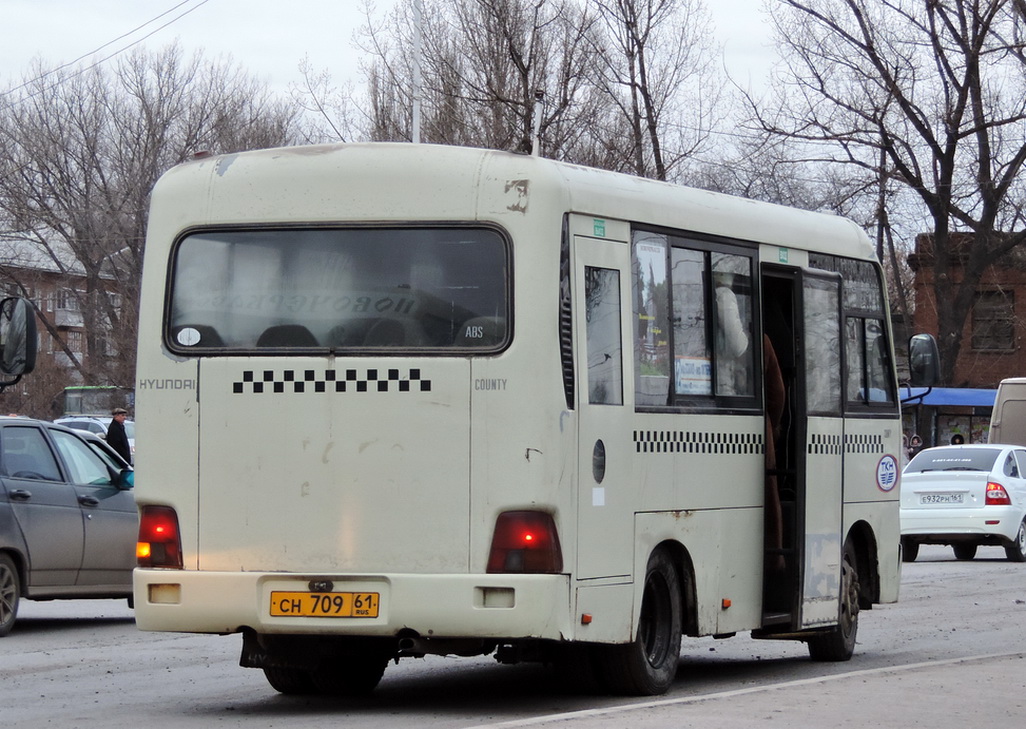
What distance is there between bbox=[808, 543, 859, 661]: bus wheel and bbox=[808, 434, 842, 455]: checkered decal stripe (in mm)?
719

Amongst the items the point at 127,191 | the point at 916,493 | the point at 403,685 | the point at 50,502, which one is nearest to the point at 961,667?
the point at 403,685

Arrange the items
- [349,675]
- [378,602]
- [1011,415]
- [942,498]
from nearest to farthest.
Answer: [378,602] < [349,675] < [942,498] < [1011,415]

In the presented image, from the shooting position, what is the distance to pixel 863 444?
497 inches

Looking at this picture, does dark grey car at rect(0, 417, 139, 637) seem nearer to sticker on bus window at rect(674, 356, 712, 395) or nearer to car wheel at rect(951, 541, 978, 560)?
sticker on bus window at rect(674, 356, 712, 395)

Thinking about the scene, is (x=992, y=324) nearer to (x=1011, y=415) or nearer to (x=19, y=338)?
(x=1011, y=415)

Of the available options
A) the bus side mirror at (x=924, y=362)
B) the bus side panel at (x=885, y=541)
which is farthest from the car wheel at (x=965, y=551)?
the bus side mirror at (x=924, y=362)

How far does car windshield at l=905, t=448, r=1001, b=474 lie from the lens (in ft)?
85.7

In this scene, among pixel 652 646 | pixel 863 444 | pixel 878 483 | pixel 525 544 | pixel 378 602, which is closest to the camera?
pixel 525 544

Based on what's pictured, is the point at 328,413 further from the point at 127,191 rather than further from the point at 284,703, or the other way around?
the point at 127,191

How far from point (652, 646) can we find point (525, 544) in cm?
161

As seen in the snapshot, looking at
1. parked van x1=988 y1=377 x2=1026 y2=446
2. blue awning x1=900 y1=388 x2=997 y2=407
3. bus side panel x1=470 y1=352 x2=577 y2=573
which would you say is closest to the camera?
bus side panel x1=470 y1=352 x2=577 y2=573

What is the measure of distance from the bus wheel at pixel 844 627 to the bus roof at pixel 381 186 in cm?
366

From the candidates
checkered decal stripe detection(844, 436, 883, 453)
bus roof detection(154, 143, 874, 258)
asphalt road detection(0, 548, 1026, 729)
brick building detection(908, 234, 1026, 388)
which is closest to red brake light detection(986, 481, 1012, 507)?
asphalt road detection(0, 548, 1026, 729)

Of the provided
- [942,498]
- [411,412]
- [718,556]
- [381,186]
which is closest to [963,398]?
[942,498]
